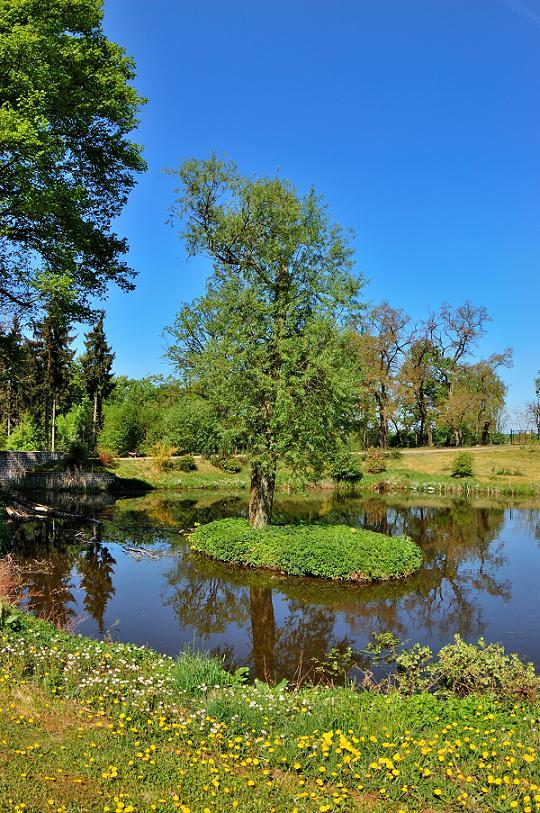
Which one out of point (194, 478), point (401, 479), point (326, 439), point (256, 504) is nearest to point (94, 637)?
point (256, 504)

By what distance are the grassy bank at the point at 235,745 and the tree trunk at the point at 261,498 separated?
11.0m

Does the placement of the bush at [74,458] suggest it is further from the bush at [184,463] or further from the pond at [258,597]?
the pond at [258,597]

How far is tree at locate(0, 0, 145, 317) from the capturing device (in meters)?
16.1

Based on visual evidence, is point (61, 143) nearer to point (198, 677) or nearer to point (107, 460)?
point (198, 677)

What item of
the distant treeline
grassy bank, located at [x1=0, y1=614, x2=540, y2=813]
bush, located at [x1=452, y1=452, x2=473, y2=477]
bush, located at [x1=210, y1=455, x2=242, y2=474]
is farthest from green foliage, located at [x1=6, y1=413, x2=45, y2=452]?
grassy bank, located at [x1=0, y1=614, x2=540, y2=813]

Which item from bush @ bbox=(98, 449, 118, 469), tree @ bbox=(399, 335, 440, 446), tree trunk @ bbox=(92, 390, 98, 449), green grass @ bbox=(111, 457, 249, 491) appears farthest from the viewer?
tree @ bbox=(399, 335, 440, 446)

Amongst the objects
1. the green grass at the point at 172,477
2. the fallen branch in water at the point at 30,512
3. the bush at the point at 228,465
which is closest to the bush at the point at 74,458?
the green grass at the point at 172,477

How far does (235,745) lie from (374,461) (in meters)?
42.9

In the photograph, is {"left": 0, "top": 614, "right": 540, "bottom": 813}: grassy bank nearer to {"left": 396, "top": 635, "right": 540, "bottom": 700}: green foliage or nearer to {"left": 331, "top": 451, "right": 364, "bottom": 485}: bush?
{"left": 396, "top": 635, "right": 540, "bottom": 700}: green foliage

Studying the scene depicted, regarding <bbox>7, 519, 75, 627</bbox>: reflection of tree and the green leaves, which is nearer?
<bbox>7, 519, 75, 627</bbox>: reflection of tree

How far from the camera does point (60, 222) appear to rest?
19.2 metres

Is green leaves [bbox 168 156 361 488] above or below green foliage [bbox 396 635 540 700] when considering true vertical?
above

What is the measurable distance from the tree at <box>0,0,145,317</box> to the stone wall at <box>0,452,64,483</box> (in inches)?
702

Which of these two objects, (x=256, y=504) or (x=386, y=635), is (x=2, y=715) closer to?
(x=386, y=635)
